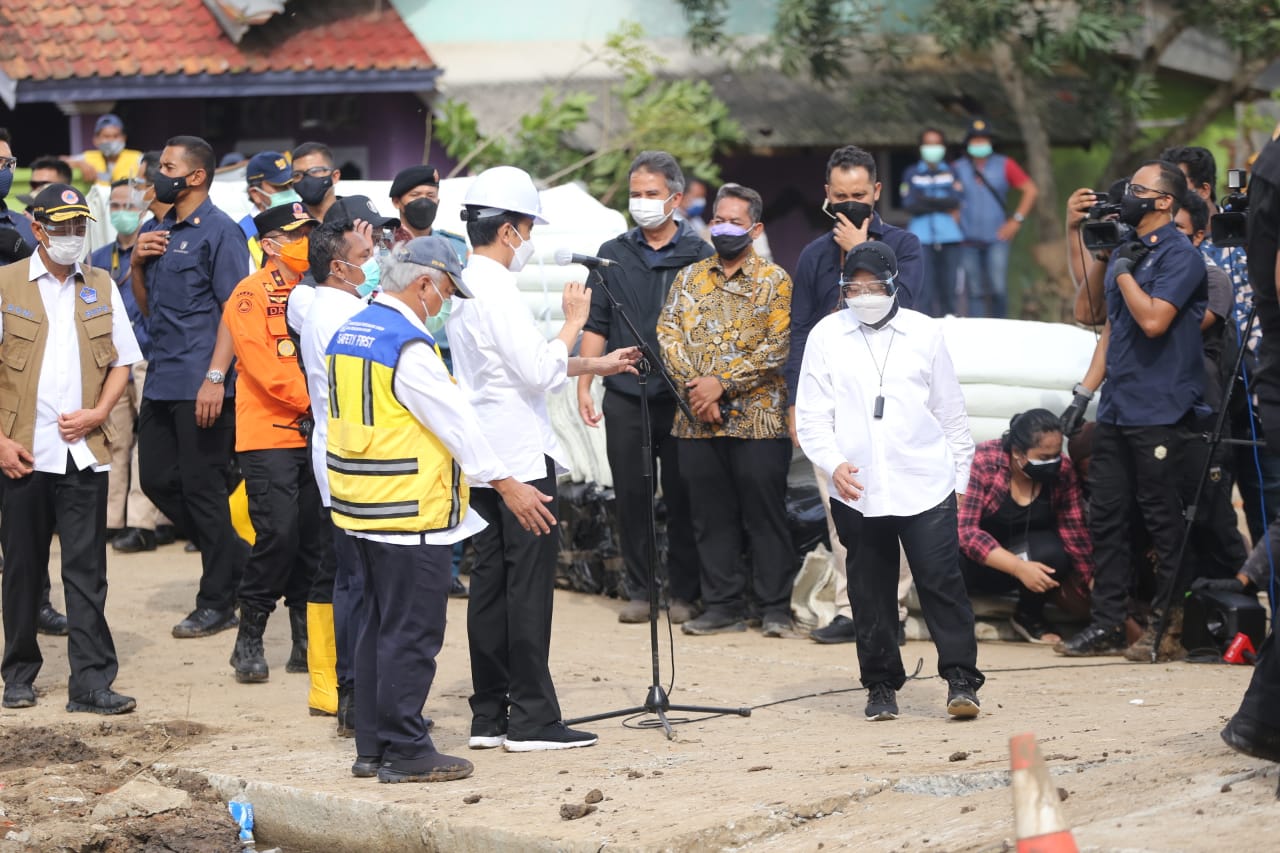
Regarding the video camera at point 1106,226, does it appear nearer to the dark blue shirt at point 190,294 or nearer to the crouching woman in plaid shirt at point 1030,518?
the crouching woman in plaid shirt at point 1030,518

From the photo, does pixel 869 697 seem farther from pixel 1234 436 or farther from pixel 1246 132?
pixel 1246 132

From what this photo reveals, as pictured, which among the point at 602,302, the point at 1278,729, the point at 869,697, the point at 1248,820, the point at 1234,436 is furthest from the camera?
the point at 602,302

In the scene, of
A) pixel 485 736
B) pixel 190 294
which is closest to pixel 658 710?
pixel 485 736

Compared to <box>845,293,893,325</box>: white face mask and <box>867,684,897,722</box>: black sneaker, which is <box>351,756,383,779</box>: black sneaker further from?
<box>845,293,893,325</box>: white face mask

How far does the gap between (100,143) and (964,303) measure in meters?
7.28

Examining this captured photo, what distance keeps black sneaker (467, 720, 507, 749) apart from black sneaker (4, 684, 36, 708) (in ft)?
6.89

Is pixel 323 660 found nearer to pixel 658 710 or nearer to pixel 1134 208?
pixel 658 710

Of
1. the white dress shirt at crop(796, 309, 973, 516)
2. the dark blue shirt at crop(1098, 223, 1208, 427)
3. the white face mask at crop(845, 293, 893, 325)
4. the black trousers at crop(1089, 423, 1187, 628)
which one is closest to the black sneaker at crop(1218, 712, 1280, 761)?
the white dress shirt at crop(796, 309, 973, 516)

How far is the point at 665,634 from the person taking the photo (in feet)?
29.8

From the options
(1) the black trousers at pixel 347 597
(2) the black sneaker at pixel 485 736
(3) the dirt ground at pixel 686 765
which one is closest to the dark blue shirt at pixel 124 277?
(3) the dirt ground at pixel 686 765

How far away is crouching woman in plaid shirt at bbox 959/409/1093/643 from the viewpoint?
861 cm

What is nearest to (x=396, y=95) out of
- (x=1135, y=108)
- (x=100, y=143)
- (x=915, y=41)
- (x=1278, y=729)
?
(x=100, y=143)

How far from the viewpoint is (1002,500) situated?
8.78 meters

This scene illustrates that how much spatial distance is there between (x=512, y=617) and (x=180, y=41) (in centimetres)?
1070
